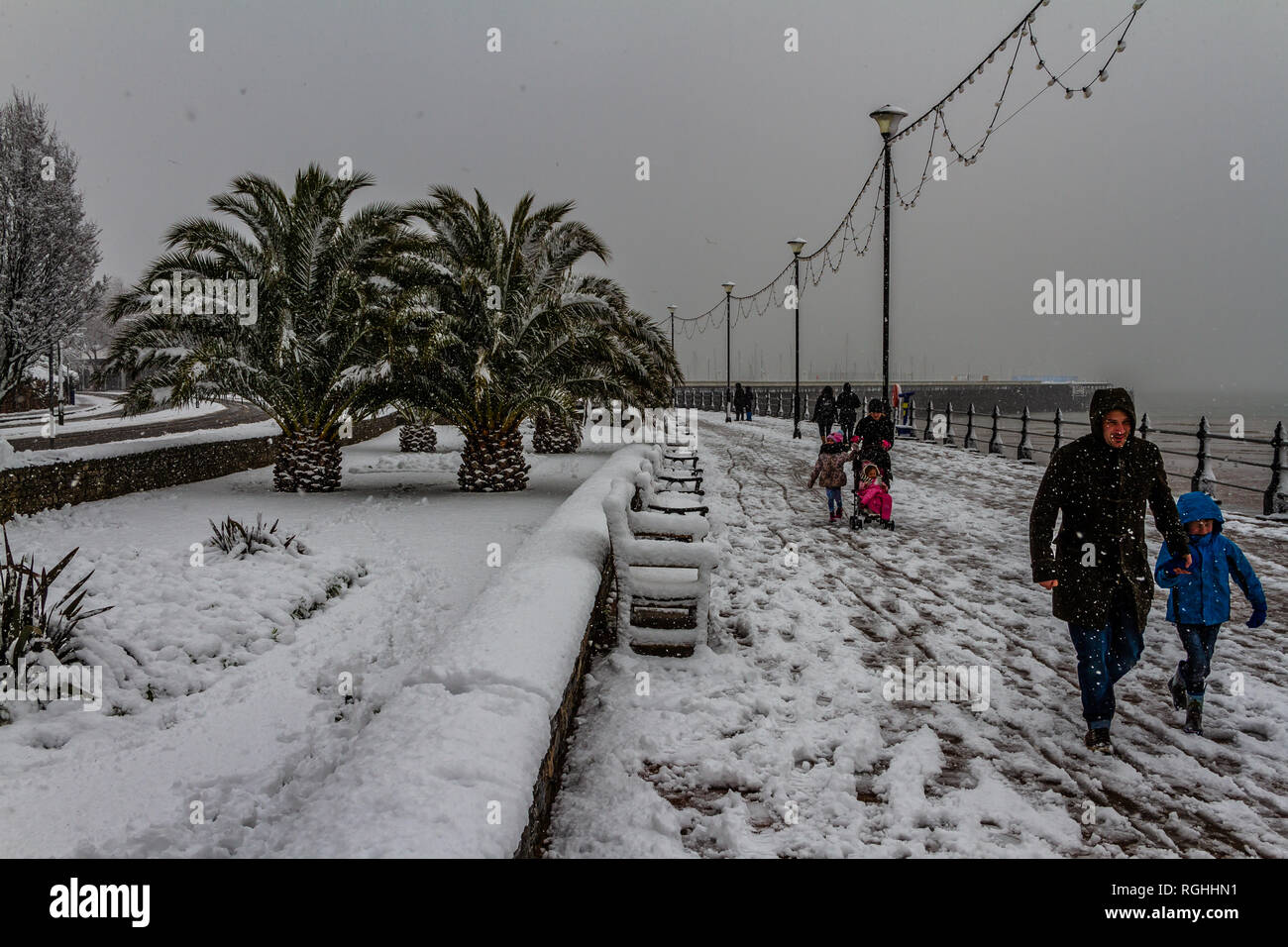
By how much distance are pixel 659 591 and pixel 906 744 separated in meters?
1.91

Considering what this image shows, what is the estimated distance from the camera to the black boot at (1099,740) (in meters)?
3.81

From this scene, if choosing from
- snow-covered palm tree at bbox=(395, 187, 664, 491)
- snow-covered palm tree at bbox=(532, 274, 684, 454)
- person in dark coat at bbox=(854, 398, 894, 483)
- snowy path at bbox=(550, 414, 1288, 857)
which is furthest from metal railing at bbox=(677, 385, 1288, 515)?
snow-covered palm tree at bbox=(395, 187, 664, 491)

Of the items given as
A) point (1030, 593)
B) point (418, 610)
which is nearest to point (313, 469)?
point (418, 610)

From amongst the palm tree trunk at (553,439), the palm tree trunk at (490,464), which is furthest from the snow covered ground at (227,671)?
the palm tree trunk at (553,439)

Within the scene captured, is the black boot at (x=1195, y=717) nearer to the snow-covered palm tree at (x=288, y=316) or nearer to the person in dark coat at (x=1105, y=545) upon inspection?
the person in dark coat at (x=1105, y=545)

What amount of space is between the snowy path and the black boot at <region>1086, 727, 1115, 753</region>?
0.06m

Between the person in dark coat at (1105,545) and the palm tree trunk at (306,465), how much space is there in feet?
39.7

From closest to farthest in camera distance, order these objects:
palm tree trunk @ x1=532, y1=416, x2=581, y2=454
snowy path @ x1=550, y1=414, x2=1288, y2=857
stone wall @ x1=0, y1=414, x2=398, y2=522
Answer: snowy path @ x1=550, y1=414, x2=1288, y2=857 → stone wall @ x1=0, y1=414, x2=398, y2=522 → palm tree trunk @ x1=532, y1=416, x2=581, y2=454

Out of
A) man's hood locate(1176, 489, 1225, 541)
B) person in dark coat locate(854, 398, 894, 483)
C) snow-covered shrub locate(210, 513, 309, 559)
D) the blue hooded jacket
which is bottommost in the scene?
snow-covered shrub locate(210, 513, 309, 559)

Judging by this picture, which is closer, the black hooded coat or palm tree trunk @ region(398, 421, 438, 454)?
the black hooded coat

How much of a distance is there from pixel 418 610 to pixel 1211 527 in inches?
226

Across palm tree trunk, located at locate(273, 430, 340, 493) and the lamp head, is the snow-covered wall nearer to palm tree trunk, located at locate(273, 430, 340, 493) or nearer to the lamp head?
palm tree trunk, located at locate(273, 430, 340, 493)

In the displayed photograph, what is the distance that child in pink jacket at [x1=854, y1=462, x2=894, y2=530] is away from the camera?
9.88m

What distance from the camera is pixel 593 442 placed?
2553 cm
